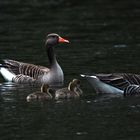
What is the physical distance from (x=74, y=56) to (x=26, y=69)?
234 centimetres

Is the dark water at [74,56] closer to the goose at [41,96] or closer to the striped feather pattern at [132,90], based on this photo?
the goose at [41,96]

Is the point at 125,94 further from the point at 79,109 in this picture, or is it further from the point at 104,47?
the point at 104,47

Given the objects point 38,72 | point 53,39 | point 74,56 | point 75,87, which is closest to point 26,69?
point 38,72

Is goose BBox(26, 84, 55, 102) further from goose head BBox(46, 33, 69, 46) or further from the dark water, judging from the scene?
goose head BBox(46, 33, 69, 46)

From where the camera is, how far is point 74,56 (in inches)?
1083

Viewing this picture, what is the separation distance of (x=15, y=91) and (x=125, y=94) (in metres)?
2.88

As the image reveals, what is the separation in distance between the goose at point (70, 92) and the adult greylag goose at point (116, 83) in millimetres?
409

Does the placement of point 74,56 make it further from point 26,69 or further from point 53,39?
point 26,69

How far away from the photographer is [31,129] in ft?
61.8

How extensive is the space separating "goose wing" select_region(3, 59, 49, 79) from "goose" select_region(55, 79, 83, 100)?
3139 millimetres

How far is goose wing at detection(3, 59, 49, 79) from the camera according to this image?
83.7 ft

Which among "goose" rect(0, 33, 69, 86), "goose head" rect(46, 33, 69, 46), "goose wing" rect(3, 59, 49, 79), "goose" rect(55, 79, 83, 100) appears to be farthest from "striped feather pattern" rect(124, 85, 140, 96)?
"goose head" rect(46, 33, 69, 46)

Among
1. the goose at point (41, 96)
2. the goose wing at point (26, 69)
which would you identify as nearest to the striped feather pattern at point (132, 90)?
the goose at point (41, 96)

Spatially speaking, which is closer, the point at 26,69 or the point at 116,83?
the point at 116,83
